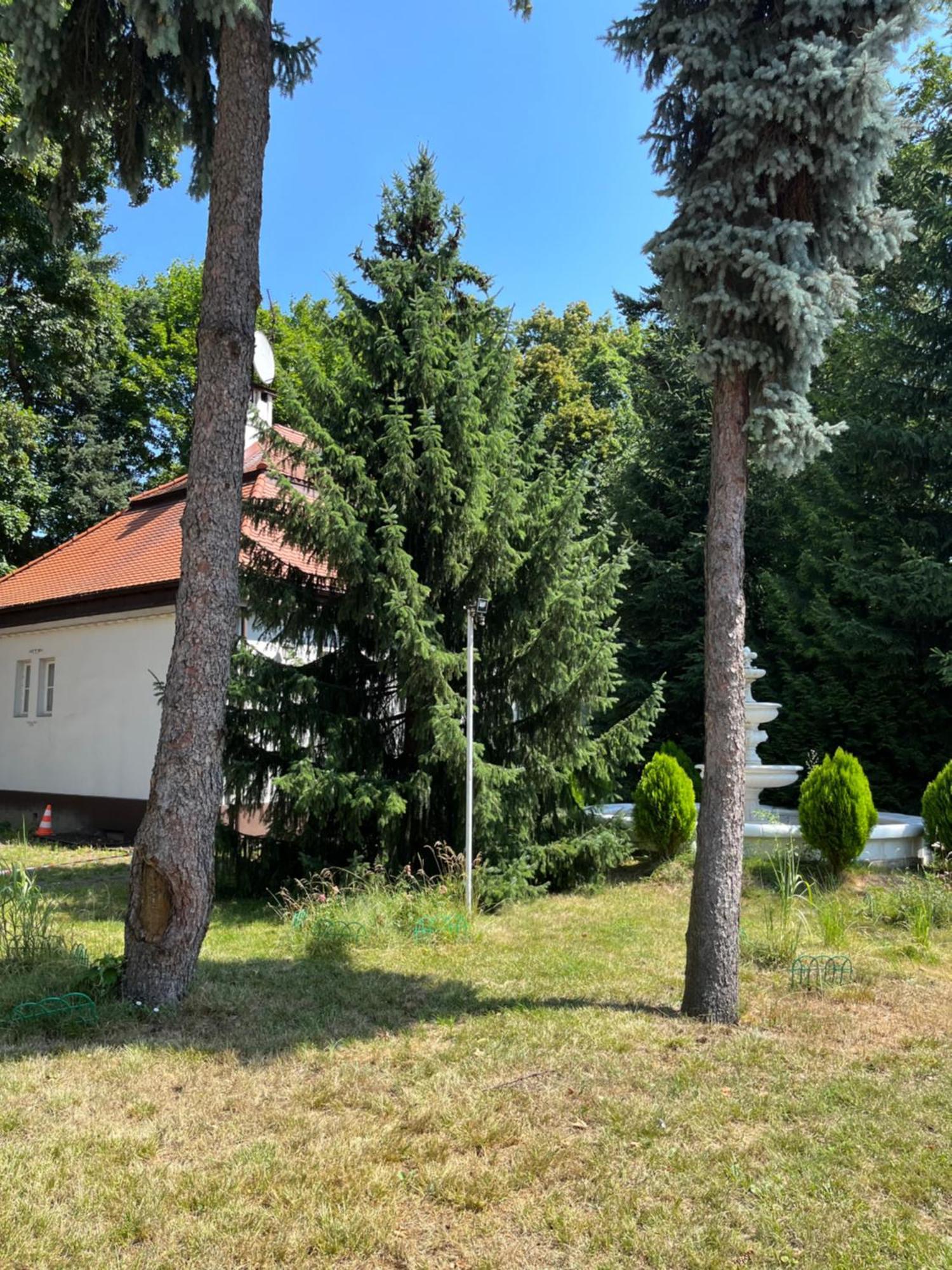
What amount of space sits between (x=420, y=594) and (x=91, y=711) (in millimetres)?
8638

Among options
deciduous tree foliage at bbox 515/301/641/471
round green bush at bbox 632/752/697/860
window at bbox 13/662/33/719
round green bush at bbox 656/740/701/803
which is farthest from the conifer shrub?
deciduous tree foliage at bbox 515/301/641/471

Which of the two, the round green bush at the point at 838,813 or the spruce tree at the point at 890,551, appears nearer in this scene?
the round green bush at the point at 838,813

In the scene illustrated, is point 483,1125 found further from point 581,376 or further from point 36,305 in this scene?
point 581,376

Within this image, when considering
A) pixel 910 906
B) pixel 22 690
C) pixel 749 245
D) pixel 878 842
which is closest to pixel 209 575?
pixel 749 245

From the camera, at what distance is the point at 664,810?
11.3 metres

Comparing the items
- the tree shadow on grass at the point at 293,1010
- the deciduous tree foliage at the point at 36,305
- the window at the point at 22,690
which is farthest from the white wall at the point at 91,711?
the tree shadow on grass at the point at 293,1010

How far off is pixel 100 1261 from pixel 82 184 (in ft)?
59.1

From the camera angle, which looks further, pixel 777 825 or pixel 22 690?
pixel 22 690

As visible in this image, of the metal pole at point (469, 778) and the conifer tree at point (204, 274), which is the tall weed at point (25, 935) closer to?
the conifer tree at point (204, 274)

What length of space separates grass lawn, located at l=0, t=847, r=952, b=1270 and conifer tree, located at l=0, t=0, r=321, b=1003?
74 cm

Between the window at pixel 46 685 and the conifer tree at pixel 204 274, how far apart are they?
1081cm

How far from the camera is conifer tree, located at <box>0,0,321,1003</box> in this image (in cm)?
577

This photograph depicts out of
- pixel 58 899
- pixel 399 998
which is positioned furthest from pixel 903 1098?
pixel 58 899

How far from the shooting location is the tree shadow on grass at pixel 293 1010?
510 cm
